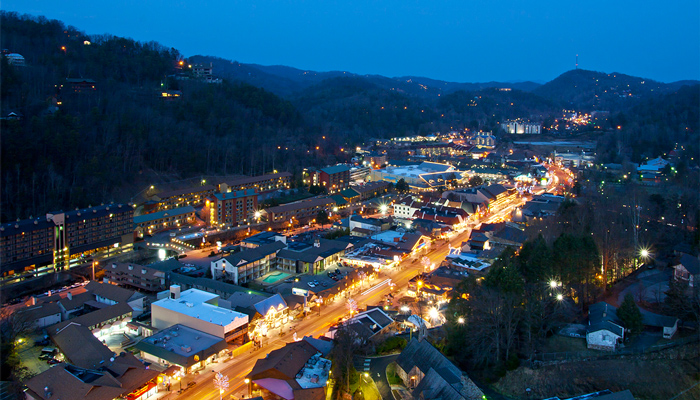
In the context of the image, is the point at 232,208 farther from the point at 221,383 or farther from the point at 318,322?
the point at 221,383

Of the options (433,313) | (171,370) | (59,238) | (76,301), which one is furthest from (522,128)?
(171,370)

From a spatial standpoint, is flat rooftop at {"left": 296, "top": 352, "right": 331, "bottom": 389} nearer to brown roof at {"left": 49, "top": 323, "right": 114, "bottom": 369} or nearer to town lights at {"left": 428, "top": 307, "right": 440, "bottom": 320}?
town lights at {"left": 428, "top": 307, "right": 440, "bottom": 320}

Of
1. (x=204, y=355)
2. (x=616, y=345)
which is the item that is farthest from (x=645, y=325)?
(x=204, y=355)

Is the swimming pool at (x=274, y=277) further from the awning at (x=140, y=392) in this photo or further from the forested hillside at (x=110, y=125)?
the forested hillside at (x=110, y=125)

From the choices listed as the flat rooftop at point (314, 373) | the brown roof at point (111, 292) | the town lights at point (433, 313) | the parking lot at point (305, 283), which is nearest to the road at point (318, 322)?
the parking lot at point (305, 283)

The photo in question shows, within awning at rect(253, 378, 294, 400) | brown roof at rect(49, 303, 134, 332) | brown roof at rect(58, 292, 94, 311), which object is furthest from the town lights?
brown roof at rect(58, 292, 94, 311)

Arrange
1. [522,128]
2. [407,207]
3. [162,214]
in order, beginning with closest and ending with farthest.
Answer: [162,214] → [407,207] → [522,128]

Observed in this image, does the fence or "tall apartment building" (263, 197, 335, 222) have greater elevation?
"tall apartment building" (263, 197, 335, 222)
